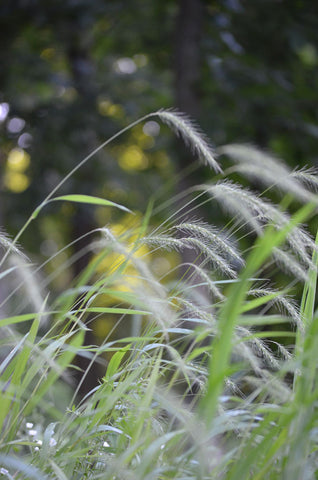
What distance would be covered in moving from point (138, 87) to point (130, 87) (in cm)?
42

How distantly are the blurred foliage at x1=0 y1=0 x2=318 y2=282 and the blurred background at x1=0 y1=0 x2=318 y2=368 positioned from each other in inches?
0.5

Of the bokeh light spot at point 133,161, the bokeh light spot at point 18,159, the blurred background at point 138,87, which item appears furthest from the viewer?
the bokeh light spot at point 133,161

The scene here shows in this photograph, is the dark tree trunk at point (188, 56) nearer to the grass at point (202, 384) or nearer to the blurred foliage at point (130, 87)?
the blurred foliage at point (130, 87)

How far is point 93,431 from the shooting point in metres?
1.05

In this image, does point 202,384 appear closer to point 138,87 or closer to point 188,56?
point 188,56

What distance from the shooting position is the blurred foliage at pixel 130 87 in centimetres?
436

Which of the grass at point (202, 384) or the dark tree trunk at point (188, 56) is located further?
the dark tree trunk at point (188, 56)

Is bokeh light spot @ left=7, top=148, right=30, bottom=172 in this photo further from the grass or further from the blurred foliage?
the grass

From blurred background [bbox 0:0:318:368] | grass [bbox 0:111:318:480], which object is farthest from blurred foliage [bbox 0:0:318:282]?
grass [bbox 0:111:318:480]

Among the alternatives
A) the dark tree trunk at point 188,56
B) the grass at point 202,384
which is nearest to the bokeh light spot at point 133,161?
the dark tree trunk at point 188,56

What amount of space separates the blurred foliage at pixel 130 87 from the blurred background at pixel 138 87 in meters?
0.01

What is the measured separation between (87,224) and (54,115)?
1812mm

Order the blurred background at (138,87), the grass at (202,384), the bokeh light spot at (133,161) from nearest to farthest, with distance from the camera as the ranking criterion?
the grass at (202,384) < the blurred background at (138,87) < the bokeh light spot at (133,161)

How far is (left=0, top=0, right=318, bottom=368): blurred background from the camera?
4.36 metres
